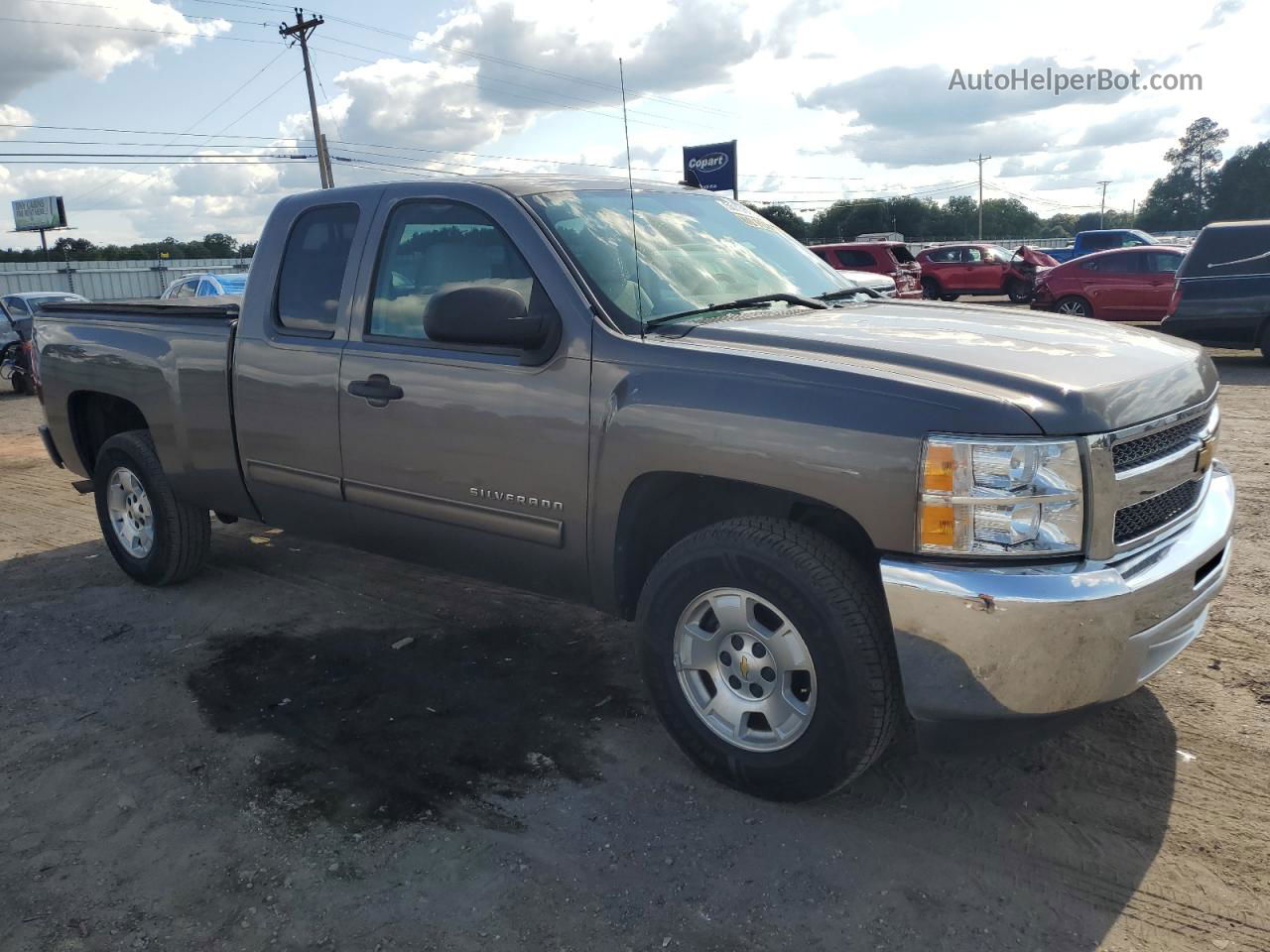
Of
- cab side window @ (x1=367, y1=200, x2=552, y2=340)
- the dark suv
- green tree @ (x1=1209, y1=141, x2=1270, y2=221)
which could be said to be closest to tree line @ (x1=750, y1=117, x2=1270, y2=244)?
green tree @ (x1=1209, y1=141, x2=1270, y2=221)

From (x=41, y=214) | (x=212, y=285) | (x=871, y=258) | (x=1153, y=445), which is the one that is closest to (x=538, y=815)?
(x=1153, y=445)

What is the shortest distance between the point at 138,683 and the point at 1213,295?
41.5 feet

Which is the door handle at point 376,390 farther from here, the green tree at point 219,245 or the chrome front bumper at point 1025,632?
the green tree at point 219,245

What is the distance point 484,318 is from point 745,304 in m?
1.03

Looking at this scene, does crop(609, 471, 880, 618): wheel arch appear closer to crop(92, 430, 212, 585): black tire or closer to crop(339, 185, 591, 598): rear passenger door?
crop(339, 185, 591, 598): rear passenger door

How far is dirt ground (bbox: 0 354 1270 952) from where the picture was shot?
271 centimetres

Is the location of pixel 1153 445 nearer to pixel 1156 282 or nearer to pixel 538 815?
pixel 538 815

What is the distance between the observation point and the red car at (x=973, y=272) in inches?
1036

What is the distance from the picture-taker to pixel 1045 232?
107m

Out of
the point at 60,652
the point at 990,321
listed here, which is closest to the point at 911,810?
the point at 990,321

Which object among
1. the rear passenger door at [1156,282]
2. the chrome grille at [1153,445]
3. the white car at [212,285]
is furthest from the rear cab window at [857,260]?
the chrome grille at [1153,445]

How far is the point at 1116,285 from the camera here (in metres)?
18.1

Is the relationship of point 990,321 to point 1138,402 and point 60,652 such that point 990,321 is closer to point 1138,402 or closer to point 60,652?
point 1138,402

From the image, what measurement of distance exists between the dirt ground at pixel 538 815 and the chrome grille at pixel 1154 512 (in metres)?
0.87
